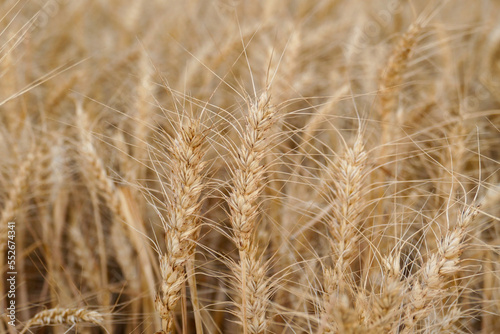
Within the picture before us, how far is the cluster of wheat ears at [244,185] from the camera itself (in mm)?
815

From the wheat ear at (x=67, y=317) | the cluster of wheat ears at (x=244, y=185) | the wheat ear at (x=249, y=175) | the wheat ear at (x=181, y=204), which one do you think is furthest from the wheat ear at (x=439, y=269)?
the wheat ear at (x=67, y=317)

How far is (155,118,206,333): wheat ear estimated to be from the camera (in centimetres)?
79

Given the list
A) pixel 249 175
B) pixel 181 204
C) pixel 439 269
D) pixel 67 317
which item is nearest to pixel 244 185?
pixel 249 175

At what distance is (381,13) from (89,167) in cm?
207

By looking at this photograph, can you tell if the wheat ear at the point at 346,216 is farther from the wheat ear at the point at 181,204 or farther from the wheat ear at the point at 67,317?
the wheat ear at the point at 67,317

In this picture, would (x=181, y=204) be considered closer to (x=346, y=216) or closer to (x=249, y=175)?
(x=249, y=175)

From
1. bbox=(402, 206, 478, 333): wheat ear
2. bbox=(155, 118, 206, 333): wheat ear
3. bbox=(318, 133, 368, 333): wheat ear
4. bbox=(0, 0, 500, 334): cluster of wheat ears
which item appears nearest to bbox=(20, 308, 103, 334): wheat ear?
bbox=(0, 0, 500, 334): cluster of wheat ears

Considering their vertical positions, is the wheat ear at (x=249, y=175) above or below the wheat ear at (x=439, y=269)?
above

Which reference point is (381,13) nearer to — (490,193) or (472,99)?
(472,99)

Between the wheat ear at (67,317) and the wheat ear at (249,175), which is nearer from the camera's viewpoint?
the wheat ear at (249,175)

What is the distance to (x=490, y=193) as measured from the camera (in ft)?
3.78

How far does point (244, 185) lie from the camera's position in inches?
31.0

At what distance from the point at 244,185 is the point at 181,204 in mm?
127

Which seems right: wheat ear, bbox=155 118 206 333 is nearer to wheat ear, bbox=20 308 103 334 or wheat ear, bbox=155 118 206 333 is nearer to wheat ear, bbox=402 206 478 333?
wheat ear, bbox=20 308 103 334
